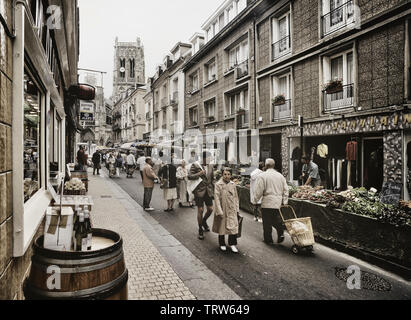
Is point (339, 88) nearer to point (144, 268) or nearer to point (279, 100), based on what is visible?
point (279, 100)

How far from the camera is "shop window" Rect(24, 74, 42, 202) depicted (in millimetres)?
2578

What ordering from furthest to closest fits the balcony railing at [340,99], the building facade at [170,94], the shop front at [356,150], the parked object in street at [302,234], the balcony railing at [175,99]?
the balcony railing at [175,99], the building facade at [170,94], the balcony railing at [340,99], the shop front at [356,150], the parked object in street at [302,234]

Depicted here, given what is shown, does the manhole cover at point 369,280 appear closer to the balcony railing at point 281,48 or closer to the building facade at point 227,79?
the balcony railing at point 281,48

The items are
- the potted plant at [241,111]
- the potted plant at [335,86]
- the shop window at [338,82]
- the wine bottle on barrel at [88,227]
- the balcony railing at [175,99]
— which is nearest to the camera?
the wine bottle on barrel at [88,227]

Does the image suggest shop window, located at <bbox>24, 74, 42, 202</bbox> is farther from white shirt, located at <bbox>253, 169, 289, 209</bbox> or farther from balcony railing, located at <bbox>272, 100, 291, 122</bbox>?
balcony railing, located at <bbox>272, 100, 291, 122</bbox>

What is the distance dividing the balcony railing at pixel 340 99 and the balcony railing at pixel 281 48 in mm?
3526

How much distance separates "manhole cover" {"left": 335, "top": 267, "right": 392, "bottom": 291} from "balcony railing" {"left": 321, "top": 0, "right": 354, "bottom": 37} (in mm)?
9313

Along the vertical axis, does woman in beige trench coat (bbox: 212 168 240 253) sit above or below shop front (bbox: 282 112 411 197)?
below

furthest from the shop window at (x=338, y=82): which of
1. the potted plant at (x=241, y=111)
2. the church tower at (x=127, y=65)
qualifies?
the church tower at (x=127, y=65)

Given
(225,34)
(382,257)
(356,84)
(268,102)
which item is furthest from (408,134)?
(225,34)

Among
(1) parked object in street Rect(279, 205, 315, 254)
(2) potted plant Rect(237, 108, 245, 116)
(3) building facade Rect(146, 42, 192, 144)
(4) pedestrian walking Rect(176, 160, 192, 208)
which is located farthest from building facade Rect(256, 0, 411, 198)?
(3) building facade Rect(146, 42, 192, 144)

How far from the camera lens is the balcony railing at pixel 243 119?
16547 mm
